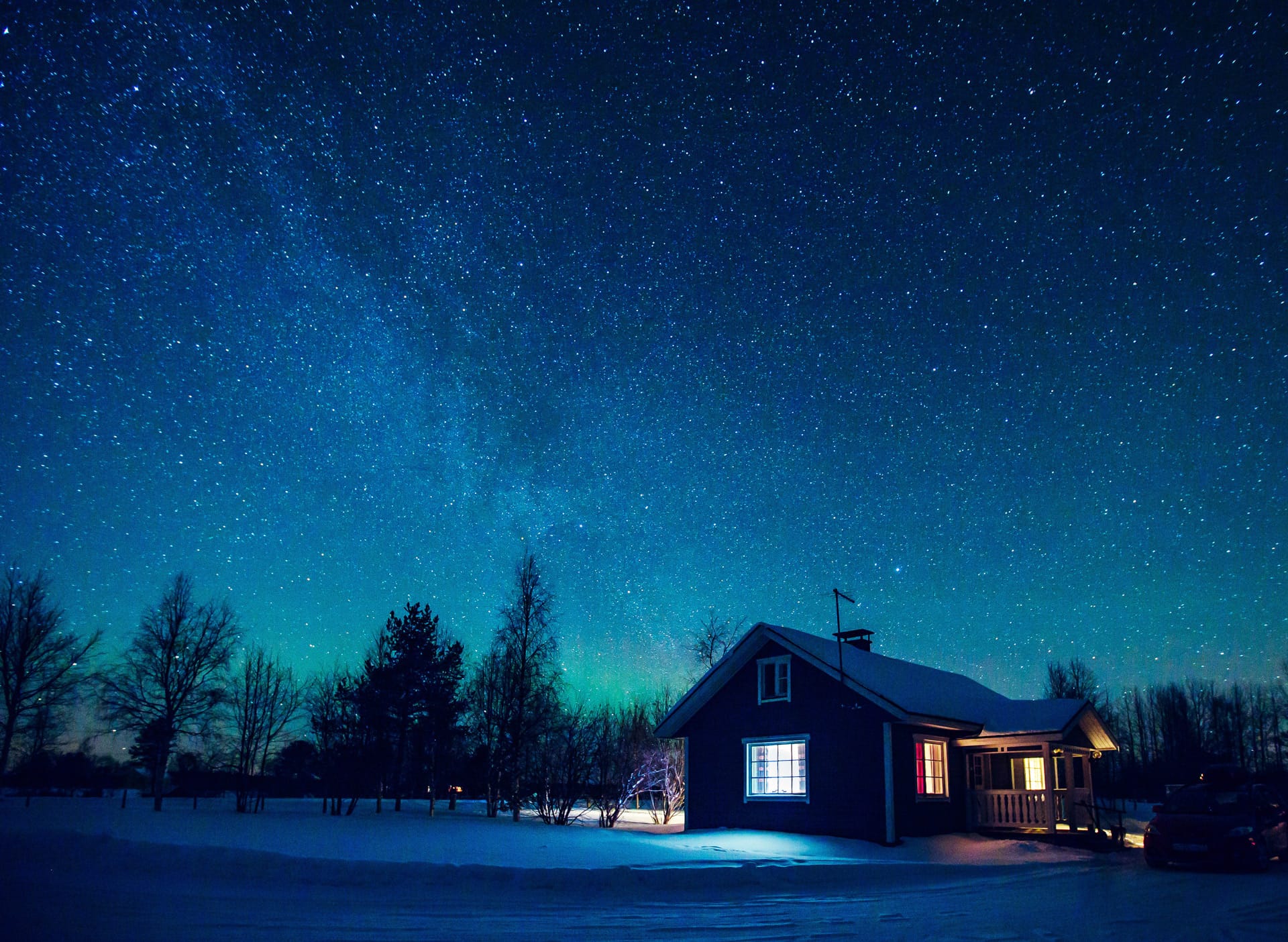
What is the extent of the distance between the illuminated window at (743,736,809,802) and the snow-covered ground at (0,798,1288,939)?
3494 mm

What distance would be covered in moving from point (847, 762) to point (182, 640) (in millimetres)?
36686

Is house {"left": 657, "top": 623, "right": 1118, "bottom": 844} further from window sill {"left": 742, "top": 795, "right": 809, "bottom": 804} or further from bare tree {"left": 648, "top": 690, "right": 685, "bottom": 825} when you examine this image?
bare tree {"left": 648, "top": 690, "right": 685, "bottom": 825}

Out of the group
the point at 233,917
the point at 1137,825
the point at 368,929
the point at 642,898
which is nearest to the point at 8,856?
the point at 233,917

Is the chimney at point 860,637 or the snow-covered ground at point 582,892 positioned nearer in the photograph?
the snow-covered ground at point 582,892

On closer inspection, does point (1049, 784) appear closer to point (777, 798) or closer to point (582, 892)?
point (777, 798)

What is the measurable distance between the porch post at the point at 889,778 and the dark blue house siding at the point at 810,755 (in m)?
0.16

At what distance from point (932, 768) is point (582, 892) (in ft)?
47.0

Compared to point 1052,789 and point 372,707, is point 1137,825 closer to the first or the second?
point 1052,789

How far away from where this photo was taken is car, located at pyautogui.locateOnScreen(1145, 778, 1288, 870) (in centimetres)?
1527

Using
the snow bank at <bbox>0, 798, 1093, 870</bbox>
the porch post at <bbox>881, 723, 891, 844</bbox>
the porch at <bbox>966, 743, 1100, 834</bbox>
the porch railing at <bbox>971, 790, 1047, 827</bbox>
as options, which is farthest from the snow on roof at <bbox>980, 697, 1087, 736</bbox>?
the porch post at <bbox>881, 723, 891, 844</bbox>

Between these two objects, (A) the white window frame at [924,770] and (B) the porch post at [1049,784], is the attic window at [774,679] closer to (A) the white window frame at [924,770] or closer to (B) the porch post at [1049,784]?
(A) the white window frame at [924,770]

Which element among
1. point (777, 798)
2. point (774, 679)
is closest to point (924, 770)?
point (777, 798)

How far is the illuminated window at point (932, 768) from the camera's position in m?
21.8

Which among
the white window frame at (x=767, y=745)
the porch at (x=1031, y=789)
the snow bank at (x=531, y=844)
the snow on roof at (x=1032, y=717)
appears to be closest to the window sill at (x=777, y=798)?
the white window frame at (x=767, y=745)
